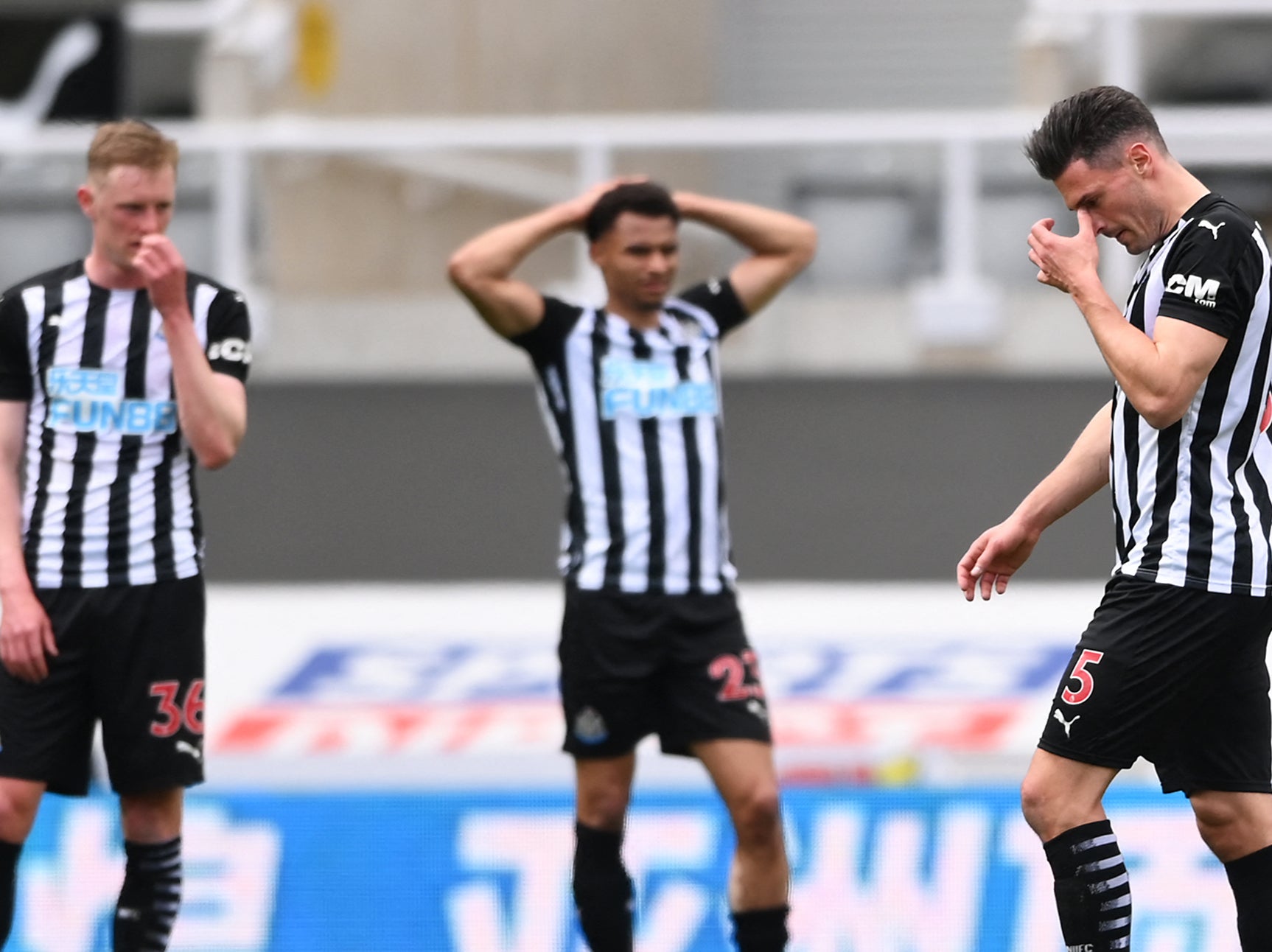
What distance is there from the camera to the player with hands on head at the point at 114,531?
3.72 metres

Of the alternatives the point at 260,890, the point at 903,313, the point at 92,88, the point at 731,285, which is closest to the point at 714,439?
the point at 731,285

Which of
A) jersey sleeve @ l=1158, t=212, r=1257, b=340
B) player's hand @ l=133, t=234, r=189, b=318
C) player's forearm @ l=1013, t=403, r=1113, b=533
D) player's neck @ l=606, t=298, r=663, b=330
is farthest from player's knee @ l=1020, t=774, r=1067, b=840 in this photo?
player's hand @ l=133, t=234, r=189, b=318

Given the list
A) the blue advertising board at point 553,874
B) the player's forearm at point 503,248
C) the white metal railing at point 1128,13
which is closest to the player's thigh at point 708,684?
the blue advertising board at point 553,874

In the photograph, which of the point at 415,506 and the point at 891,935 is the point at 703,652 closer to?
the point at 891,935

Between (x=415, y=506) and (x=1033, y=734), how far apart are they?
2.81 meters

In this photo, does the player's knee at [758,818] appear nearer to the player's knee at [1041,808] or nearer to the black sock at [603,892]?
the black sock at [603,892]

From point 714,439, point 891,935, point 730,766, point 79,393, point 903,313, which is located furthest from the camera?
point 903,313

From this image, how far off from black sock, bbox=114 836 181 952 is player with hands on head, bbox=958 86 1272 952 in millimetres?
1807

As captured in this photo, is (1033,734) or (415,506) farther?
(415,506)

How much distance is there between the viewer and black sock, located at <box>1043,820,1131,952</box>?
317 centimetres

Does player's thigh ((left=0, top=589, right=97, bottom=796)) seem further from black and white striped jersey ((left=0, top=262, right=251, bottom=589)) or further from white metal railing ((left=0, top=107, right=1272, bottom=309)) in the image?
white metal railing ((left=0, top=107, right=1272, bottom=309))

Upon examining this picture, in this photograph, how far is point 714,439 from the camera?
4359 mm

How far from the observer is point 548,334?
4359 mm

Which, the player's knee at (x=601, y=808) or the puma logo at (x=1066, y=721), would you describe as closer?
the puma logo at (x=1066, y=721)
